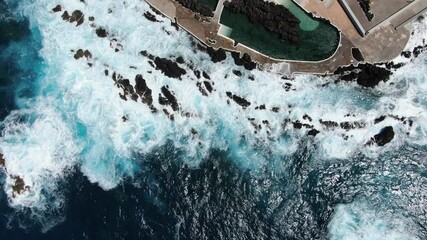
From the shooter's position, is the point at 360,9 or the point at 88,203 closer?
the point at 88,203

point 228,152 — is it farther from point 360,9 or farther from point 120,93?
point 360,9

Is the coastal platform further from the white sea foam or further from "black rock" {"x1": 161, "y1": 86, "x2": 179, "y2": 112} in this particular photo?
the white sea foam

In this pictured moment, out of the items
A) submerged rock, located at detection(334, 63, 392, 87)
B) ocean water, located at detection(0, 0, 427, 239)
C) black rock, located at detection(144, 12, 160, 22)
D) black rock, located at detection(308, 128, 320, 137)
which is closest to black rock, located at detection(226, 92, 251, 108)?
ocean water, located at detection(0, 0, 427, 239)

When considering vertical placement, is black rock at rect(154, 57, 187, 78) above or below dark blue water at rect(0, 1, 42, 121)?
below

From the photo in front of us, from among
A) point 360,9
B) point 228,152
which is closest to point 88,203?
point 228,152

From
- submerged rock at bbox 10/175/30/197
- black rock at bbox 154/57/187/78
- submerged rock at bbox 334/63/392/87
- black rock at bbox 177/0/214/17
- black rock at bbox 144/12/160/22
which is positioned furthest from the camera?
black rock at bbox 144/12/160/22
